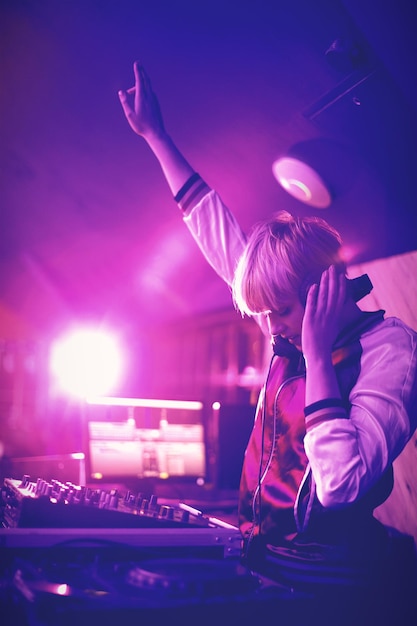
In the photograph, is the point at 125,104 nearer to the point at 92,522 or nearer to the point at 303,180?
the point at 303,180

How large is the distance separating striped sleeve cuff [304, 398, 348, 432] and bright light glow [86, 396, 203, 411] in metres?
1.47

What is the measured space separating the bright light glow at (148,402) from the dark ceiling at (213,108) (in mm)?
1017

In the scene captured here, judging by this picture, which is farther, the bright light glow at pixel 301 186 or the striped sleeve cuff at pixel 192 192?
the bright light glow at pixel 301 186

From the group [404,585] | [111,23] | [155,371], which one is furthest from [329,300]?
[155,371]

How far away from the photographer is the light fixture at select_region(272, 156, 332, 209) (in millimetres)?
2311

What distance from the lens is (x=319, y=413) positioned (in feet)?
3.93

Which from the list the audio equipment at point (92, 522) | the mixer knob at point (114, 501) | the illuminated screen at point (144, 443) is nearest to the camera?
the audio equipment at point (92, 522)

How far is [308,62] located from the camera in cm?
194

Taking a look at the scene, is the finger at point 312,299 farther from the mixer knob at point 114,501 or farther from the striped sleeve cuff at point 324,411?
the mixer knob at point 114,501

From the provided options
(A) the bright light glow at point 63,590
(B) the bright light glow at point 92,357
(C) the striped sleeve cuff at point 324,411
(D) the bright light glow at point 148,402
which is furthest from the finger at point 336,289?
(B) the bright light glow at point 92,357

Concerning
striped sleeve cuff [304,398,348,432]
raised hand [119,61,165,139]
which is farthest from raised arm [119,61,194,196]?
striped sleeve cuff [304,398,348,432]

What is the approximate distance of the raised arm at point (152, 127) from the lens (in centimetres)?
191

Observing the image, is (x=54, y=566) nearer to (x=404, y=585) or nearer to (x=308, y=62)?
(x=404, y=585)

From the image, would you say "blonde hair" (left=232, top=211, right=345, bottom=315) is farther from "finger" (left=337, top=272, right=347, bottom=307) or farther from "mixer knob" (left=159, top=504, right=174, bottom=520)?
"mixer knob" (left=159, top=504, right=174, bottom=520)
